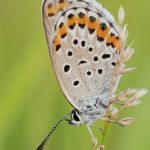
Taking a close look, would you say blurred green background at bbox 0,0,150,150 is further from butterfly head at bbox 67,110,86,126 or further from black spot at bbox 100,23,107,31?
black spot at bbox 100,23,107,31

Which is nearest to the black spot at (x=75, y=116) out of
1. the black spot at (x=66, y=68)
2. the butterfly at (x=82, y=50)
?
the butterfly at (x=82, y=50)

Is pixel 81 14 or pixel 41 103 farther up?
pixel 81 14

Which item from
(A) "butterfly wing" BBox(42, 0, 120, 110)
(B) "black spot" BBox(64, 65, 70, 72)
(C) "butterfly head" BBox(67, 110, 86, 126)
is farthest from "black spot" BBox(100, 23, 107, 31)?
(C) "butterfly head" BBox(67, 110, 86, 126)

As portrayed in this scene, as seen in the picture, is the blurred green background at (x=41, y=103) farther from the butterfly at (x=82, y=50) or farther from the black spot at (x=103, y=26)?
the black spot at (x=103, y=26)

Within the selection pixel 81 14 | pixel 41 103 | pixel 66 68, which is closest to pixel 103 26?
pixel 81 14

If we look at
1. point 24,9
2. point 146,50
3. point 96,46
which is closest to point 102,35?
point 96,46

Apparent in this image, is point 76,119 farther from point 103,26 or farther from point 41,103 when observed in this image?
point 41,103
